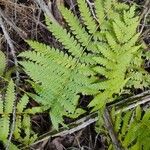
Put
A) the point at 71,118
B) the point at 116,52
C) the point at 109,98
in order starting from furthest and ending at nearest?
1. the point at 71,118
2. the point at 109,98
3. the point at 116,52

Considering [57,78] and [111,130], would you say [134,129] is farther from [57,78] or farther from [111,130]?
[57,78]

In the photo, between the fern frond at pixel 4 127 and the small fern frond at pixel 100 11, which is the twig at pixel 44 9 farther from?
the fern frond at pixel 4 127

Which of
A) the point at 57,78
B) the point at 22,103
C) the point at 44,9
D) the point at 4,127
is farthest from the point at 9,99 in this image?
the point at 44,9

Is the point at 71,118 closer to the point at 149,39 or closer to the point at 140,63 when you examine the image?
the point at 140,63

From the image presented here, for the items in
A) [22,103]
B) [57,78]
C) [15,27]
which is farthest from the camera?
[15,27]

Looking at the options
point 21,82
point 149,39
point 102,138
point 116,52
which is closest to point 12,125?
point 21,82

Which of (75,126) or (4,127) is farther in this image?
(75,126)
